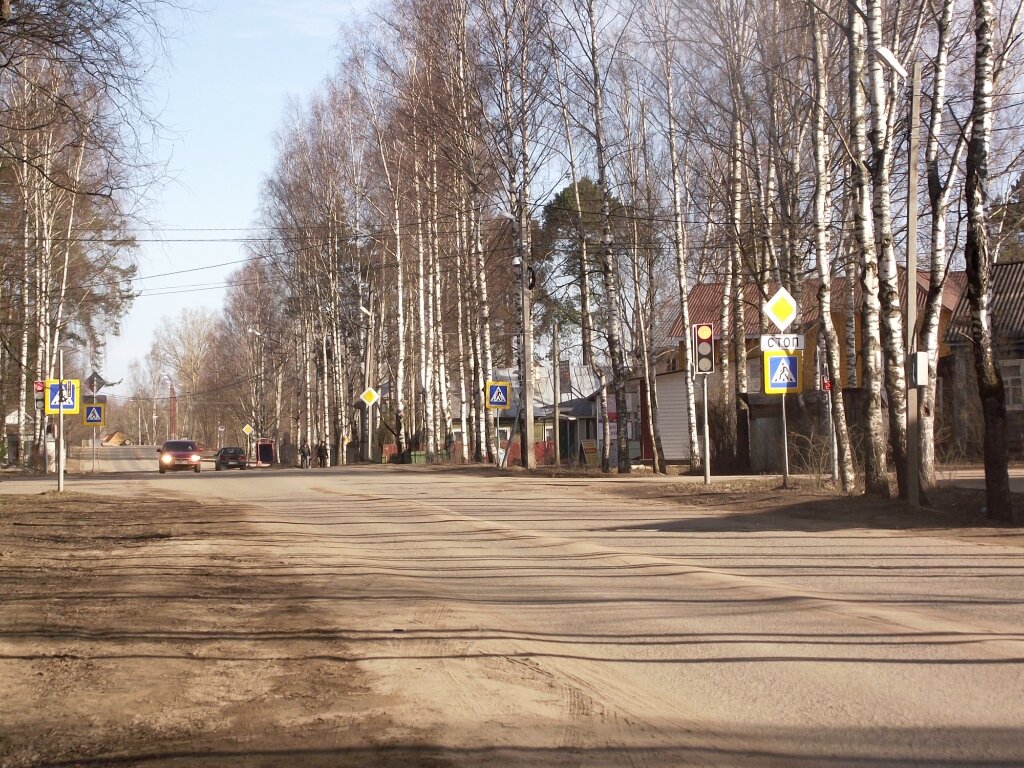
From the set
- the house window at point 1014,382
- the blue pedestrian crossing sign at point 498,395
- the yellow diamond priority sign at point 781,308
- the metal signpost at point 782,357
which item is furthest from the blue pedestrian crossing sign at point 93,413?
the house window at point 1014,382

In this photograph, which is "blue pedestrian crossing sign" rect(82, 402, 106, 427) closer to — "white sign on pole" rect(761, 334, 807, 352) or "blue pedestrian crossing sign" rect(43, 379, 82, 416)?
"blue pedestrian crossing sign" rect(43, 379, 82, 416)

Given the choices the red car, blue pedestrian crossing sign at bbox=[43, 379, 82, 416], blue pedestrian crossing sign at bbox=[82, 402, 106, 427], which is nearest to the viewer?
blue pedestrian crossing sign at bbox=[43, 379, 82, 416]

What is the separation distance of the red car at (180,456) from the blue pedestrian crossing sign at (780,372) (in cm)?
3676

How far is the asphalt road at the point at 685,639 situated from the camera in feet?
17.0

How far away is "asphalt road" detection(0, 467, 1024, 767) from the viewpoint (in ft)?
17.0

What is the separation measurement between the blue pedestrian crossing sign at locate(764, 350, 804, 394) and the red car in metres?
36.8

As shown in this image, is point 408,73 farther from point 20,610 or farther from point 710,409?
Answer: point 20,610

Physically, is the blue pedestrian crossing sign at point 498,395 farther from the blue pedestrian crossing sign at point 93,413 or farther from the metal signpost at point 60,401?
the metal signpost at point 60,401

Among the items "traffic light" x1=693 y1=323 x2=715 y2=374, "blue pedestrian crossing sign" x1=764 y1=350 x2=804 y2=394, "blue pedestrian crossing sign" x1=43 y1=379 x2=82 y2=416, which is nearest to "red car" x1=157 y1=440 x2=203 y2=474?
"blue pedestrian crossing sign" x1=43 y1=379 x2=82 y2=416

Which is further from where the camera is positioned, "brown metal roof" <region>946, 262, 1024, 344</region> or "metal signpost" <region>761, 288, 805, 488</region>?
"brown metal roof" <region>946, 262, 1024, 344</region>

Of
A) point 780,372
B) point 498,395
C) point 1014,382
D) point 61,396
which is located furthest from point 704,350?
point 1014,382

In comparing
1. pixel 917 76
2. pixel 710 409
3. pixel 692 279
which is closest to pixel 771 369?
pixel 917 76

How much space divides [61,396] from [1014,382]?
1282 inches

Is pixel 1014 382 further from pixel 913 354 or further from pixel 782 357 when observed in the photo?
pixel 913 354
